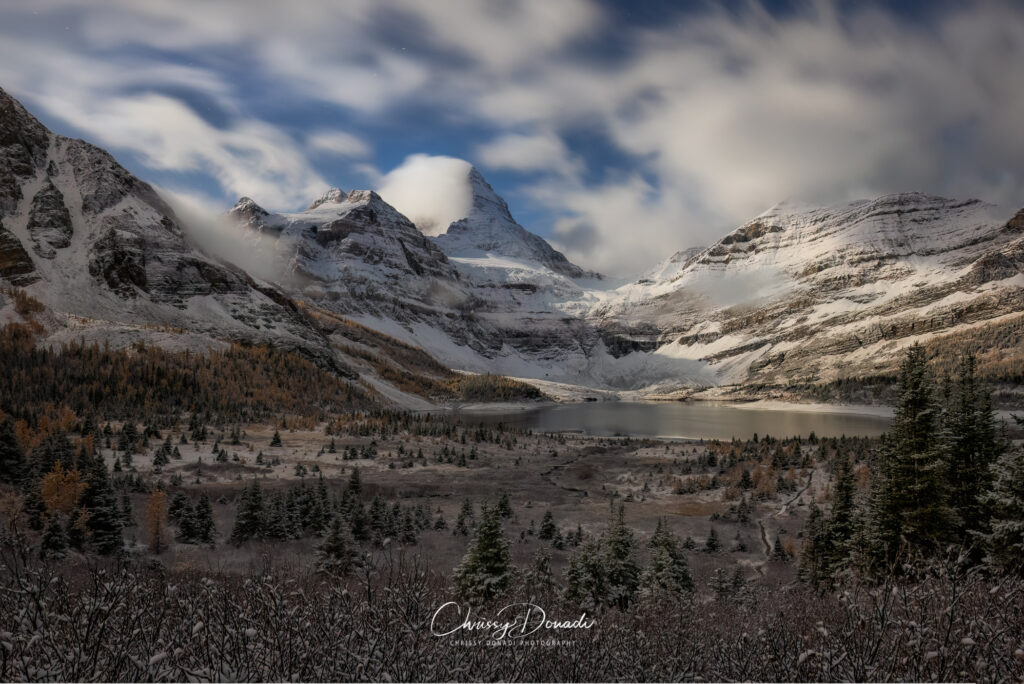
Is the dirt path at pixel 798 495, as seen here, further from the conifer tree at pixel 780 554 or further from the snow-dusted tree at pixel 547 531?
the snow-dusted tree at pixel 547 531

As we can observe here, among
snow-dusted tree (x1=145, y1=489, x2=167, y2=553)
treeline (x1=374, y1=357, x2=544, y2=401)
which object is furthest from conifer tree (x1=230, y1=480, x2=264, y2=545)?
treeline (x1=374, y1=357, x2=544, y2=401)

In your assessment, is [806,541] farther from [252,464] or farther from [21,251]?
[21,251]

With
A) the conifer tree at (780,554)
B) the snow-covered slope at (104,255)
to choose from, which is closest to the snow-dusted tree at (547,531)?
the conifer tree at (780,554)

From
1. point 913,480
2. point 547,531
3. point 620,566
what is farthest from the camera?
point 547,531

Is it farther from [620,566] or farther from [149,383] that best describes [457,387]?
[620,566]

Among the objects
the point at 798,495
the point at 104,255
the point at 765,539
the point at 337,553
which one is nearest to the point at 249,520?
the point at 337,553

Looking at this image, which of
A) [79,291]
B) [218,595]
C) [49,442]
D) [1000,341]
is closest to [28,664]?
[218,595]
